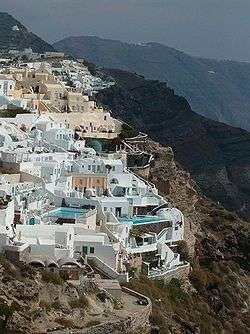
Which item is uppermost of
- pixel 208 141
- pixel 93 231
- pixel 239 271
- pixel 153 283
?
pixel 93 231

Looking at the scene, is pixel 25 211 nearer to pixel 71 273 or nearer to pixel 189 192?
pixel 71 273

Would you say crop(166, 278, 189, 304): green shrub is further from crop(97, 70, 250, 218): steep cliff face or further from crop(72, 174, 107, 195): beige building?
crop(97, 70, 250, 218): steep cliff face

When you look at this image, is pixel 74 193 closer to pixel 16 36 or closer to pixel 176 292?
pixel 176 292

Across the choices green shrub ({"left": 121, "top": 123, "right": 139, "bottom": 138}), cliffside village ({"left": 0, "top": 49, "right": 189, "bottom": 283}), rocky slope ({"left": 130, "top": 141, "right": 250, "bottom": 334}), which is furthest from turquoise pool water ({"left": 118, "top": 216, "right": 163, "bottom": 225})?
green shrub ({"left": 121, "top": 123, "right": 139, "bottom": 138})

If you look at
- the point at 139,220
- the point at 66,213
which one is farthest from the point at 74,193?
the point at 66,213

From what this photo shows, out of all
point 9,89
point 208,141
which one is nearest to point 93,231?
point 9,89

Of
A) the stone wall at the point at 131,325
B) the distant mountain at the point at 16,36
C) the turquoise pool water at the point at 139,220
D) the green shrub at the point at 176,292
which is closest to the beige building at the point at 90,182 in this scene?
the turquoise pool water at the point at 139,220
